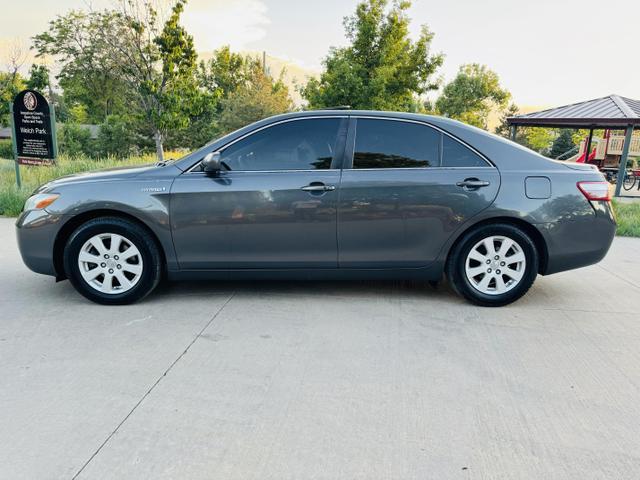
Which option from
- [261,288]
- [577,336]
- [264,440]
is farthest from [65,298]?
[577,336]

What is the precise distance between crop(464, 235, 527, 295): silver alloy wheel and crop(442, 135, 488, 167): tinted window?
660mm

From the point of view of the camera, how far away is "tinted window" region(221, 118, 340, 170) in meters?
4.25

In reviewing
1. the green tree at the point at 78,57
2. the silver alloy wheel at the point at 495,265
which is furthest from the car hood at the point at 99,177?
the green tree at the point at 78,57

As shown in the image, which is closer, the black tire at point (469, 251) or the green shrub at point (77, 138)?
the black tire at point (469, 251)

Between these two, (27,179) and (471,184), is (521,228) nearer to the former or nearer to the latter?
(471,184)

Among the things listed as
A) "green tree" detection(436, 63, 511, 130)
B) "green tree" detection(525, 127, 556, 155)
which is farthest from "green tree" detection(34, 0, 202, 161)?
"green tree" detection(525, 127, 556, 155)

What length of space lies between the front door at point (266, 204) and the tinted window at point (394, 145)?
0.63 feet

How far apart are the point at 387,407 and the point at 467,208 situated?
2081 millimetres

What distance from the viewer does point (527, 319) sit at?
13.5 ft

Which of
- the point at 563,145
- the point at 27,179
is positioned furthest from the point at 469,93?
the point at 27,179

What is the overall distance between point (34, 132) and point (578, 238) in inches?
385

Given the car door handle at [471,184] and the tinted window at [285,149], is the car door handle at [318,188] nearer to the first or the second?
the tinted window at [285,149]

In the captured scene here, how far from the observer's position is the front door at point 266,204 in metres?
4.16

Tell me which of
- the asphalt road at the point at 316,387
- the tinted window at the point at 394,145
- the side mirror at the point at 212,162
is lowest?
the asphalt road at the point at 316,387
